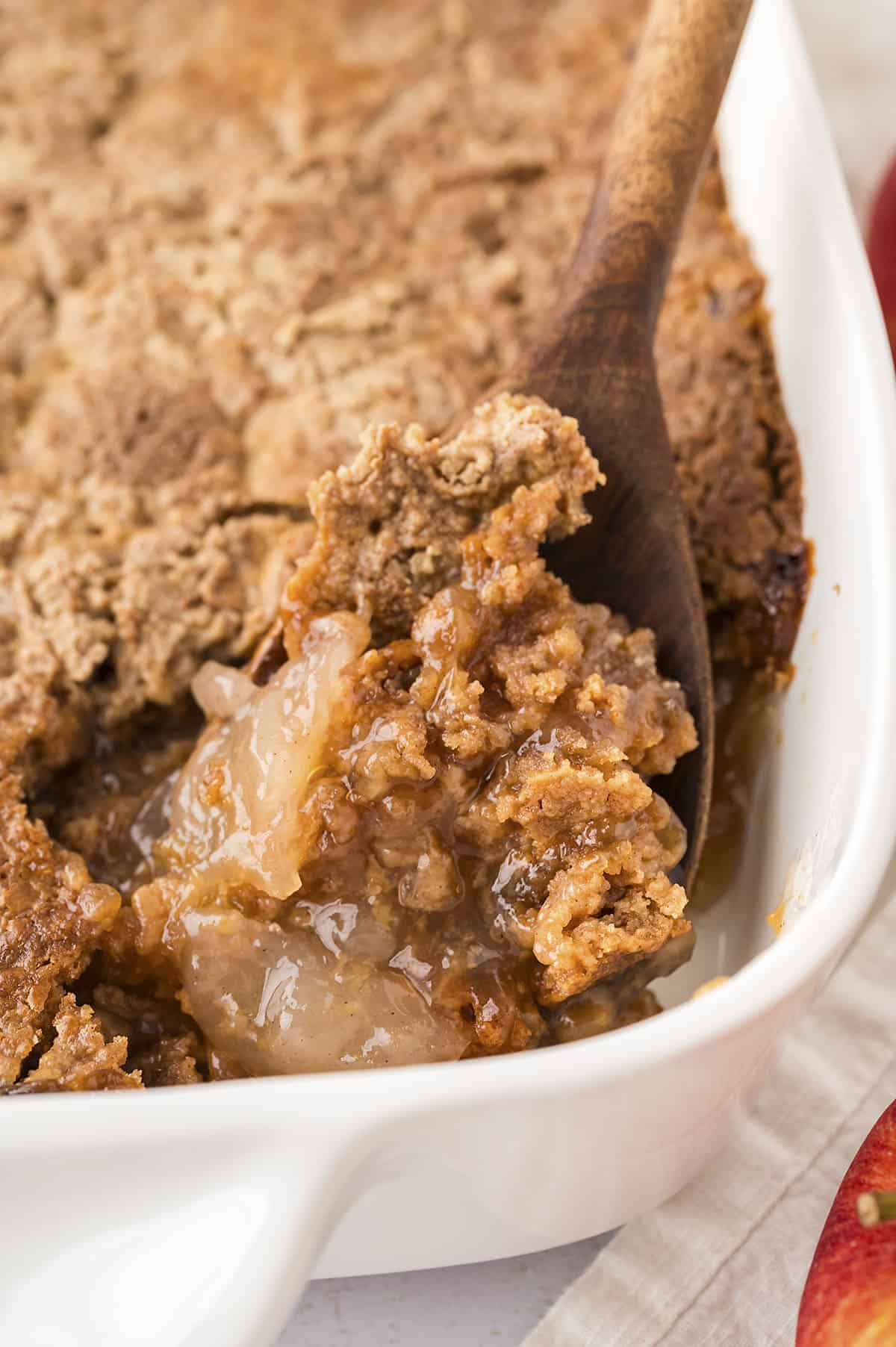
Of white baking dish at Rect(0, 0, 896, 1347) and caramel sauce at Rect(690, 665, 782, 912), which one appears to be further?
caramel sauce at Rect(690, 665, 782, 912)

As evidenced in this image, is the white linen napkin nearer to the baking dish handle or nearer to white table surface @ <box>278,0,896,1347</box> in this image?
white table surface @ <box>278,0,896,1347</box>

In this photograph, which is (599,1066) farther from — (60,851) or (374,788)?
(60,851)

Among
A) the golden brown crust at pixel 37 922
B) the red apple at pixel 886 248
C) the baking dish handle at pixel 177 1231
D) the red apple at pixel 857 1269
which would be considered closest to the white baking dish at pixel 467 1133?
the baking dish handle at pixel 177 1231

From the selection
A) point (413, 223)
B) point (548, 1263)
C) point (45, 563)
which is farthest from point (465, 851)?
point (413, 223)

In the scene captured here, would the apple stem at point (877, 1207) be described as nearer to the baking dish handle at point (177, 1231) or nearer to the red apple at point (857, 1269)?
the red apple at point (857, 1269)

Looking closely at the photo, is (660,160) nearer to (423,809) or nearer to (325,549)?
(325,549)

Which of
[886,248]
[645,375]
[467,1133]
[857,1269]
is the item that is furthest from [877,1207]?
[886,248]

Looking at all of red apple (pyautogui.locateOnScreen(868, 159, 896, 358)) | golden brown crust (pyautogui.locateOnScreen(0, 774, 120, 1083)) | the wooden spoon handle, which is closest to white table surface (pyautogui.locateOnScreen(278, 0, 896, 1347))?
golden brown crust (pyautogui.locateOnScreen(0, 774, 120, 1083))
